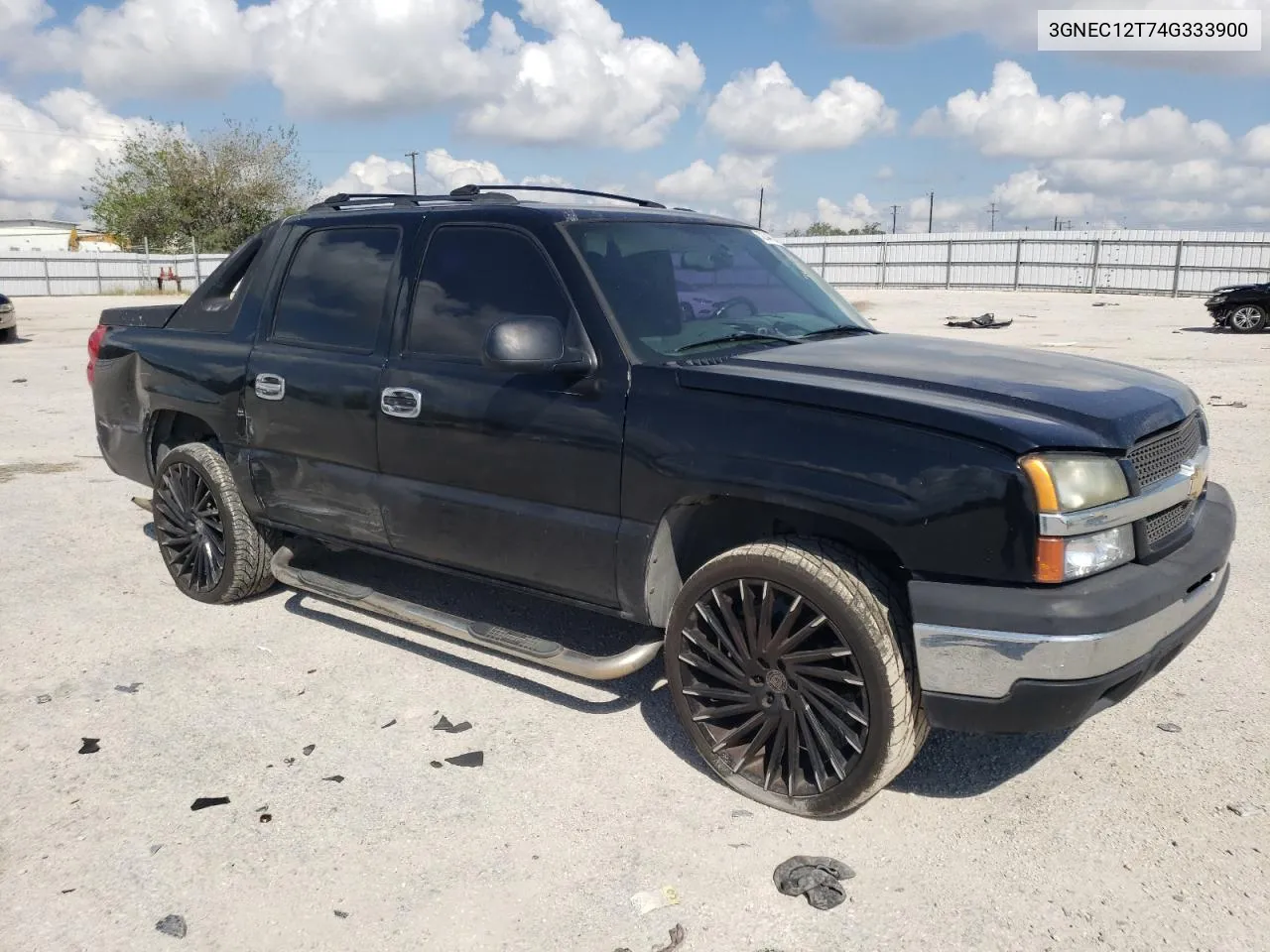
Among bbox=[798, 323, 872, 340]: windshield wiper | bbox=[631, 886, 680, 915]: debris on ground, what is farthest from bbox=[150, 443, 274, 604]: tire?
bbox=[631, 886, 680, 915]: debris on ground

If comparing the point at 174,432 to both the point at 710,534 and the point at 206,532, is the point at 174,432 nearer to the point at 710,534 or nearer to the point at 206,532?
the point at 206,532

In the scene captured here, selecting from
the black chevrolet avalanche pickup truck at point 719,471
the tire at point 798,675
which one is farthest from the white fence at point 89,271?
the tire at point 798,675

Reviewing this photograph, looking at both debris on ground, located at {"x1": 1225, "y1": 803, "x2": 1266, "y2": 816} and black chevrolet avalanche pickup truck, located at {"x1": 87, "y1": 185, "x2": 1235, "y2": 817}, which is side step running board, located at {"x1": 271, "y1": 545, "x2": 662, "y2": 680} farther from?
debris on ground, located at {"x1": 1225, "y1": 803, "x2": 1266, "y2": 816}

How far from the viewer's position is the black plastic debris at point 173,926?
8.47 ft

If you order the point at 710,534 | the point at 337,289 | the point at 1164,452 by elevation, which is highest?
the point at 337,289

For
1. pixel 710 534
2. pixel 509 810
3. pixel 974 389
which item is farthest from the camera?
pixel 710 534

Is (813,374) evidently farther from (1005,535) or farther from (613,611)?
(613,611)

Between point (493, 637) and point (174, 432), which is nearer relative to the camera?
point (493, 637)

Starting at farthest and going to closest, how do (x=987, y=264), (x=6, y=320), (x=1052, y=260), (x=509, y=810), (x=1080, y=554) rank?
(x=987, y=264)
(x=1052, y=260)
(x=6, y=320)
(x=509, y=810)
(x=1080, y=554)

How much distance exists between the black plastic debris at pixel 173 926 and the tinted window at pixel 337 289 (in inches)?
88.0

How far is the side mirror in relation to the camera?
324cm

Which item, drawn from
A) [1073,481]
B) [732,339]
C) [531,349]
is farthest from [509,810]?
[1073,481]

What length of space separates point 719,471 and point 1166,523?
4.49 ft

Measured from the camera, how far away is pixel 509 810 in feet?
10.3
